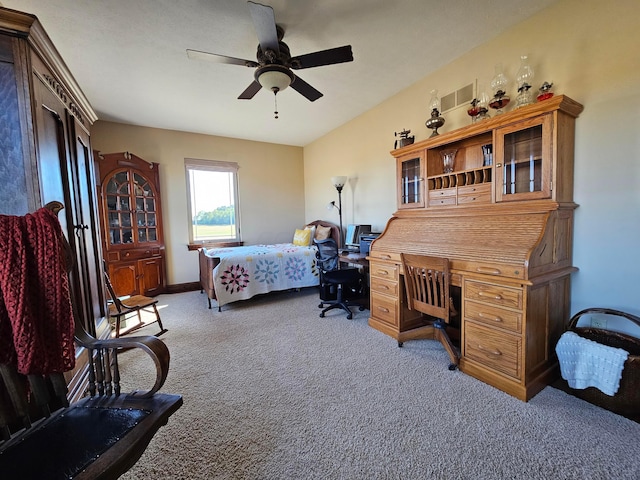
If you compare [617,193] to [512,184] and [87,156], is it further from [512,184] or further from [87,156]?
[87,156]

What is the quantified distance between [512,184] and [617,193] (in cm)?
60

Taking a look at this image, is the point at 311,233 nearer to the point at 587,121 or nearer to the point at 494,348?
the point at 494,348

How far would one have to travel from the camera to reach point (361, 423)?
5.38 feet

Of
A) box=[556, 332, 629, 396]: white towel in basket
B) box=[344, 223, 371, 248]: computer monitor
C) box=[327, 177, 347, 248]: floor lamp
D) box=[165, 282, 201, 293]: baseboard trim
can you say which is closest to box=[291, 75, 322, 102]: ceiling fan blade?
box=[327, 177, 347, 248]: floor lamp

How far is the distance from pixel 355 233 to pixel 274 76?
2.45 meters

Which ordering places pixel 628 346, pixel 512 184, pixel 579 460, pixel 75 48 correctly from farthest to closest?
pixel 75 48 → pixel 512 184 → pixel 628 346 → pixel 579 460

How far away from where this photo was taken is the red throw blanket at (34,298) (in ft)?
3.22

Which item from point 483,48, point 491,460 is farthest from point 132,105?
point 491,460

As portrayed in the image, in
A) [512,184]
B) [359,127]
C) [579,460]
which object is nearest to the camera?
[579,460]

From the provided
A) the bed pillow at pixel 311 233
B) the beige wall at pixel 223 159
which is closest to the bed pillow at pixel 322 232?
the bed pillow at pixel 311 233

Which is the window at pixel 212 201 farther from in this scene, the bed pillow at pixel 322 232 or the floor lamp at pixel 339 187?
the floor lamp at pixel 339 187

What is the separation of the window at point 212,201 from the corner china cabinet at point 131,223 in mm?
545

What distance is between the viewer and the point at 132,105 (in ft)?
12.0

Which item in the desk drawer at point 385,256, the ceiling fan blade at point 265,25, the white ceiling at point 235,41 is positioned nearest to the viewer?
the ceiling fan blade at point 265,25
